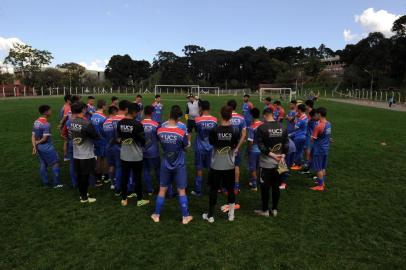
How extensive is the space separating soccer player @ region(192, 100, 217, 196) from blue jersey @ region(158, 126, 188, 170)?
1.22 metres

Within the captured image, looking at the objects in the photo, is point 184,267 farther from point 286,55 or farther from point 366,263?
point 286,55

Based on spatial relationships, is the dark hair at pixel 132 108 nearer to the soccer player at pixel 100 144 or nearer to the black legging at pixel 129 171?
the black legging at pixel 129 171

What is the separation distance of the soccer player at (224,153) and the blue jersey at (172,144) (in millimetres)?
565

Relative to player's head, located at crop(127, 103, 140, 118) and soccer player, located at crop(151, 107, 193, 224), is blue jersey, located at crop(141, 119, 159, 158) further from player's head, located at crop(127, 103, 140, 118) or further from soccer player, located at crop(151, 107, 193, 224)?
soccer player, located at crop(151, 107, 193, 224)

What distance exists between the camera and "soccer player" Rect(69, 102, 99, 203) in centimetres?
642

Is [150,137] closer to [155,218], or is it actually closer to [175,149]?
[175,149]

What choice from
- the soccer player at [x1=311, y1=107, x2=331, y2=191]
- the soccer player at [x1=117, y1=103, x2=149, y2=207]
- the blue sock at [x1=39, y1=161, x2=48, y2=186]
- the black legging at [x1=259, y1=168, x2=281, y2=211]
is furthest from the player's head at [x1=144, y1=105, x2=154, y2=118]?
the soccer player at [x1=311, y1=107, x2=331, y2=191]

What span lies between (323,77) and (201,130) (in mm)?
85134

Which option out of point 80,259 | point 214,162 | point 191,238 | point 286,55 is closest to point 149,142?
point 214,162

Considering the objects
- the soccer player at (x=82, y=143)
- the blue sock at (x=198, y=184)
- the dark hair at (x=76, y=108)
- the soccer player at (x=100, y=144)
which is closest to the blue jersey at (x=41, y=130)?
the soccer player at (x=100, y=144)

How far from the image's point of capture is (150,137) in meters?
6.72

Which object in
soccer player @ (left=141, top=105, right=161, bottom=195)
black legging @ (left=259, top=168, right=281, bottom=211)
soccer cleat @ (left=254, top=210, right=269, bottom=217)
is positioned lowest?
soccer cleat @ (left=254, top=210, right=269, bottom=217)

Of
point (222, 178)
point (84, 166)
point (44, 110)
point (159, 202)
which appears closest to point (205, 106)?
point (222, 178)

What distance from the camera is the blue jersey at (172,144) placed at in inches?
222
